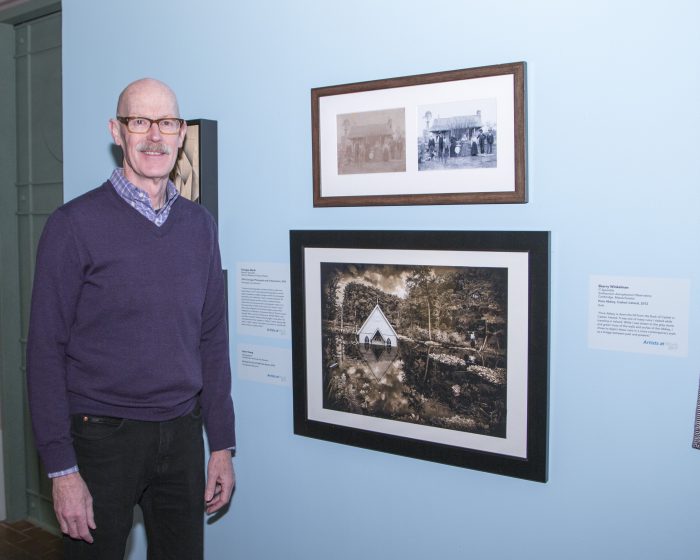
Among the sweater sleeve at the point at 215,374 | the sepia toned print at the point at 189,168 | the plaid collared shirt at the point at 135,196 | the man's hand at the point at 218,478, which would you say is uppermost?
the sepia toned print at the point at 189,168

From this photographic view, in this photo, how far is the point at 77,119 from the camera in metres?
2.90

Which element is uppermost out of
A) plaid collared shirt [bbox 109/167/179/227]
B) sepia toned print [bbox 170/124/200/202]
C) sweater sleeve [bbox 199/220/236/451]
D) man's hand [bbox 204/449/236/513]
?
sepia toned print [bbox 170/124/200/202]

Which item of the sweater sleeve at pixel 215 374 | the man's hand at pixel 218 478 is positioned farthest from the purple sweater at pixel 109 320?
the man's hand at pixel 218 478

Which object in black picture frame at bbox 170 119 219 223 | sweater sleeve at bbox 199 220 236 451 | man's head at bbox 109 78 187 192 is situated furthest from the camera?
black picture frame at bbox 170 119 219 223

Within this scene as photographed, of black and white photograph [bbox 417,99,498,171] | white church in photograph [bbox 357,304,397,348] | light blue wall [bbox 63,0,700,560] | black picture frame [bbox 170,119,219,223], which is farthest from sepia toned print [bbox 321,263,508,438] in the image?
black picture frame [bbox 170,119,219,223]

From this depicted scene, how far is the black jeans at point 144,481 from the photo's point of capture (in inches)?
77.5

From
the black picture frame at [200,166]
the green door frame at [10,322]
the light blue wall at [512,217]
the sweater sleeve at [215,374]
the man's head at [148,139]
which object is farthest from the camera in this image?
the green door frame at [10,322]

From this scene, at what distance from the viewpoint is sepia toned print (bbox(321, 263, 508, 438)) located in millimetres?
1937

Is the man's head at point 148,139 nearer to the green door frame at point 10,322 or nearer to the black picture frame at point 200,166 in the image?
the black picture frame at point 200,166

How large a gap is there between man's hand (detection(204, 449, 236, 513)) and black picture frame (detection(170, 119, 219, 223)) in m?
0.82

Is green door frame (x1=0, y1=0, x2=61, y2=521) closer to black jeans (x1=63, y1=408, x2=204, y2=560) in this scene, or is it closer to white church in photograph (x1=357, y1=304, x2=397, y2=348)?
black jeans (x1=63, y1=408, x2=204, y2=560)

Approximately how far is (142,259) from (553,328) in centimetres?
115

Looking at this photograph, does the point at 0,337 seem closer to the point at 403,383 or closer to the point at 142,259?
the point at 142,259

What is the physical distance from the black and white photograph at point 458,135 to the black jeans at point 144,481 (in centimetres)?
107
